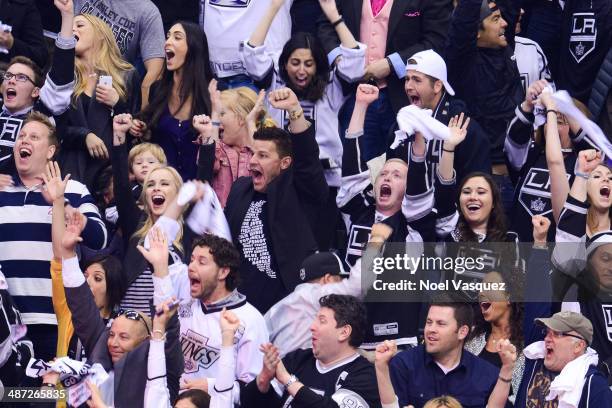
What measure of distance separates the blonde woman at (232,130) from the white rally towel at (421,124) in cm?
109

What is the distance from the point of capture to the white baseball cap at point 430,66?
1148cm

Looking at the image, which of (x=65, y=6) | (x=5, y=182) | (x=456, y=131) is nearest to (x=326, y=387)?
(x=456, y=131)

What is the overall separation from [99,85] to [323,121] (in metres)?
1.57

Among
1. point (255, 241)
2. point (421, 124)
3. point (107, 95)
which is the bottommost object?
point (255, 241)

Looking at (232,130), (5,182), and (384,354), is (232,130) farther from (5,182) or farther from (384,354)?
(384,354)

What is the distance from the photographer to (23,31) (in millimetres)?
12680

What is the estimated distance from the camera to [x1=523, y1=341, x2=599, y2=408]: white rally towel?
9.31 metres

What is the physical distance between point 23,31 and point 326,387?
4.26 metres

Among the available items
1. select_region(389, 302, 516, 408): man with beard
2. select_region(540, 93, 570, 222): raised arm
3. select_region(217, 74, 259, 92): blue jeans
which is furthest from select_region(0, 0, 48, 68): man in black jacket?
select_region(389, 302, 516, 408): man with beard

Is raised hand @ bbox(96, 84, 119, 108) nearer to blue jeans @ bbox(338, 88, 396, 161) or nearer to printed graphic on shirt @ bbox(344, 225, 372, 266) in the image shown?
blue jeans @ bbox(338, 88, 396, 161)

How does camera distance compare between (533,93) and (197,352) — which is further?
(533,93)

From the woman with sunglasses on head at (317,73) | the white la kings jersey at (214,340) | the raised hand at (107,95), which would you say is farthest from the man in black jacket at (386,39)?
the white la kings jersey at (214,340)

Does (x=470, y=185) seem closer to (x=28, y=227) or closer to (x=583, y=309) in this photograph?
(x=583, y=309)

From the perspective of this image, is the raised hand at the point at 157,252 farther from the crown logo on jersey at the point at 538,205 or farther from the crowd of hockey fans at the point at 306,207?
the crown logo on jersey at the point at 538,205
